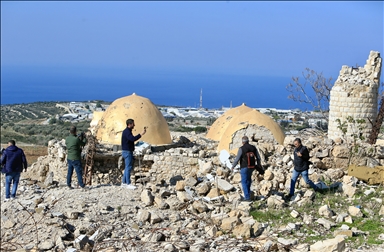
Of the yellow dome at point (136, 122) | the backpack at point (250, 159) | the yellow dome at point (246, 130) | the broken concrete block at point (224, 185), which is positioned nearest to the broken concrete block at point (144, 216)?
the broken concrete block at point (224, 185)

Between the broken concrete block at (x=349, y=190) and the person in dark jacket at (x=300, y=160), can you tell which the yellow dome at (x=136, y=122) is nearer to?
the person in dark jacket at (x=300, y=160)

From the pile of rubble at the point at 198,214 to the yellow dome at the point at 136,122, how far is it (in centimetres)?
324

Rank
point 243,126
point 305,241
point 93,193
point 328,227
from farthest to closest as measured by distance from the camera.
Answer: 1. point 243,126
2. point 93,193
3. point 328,227
4. point 305,241

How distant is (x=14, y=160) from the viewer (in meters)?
11.5

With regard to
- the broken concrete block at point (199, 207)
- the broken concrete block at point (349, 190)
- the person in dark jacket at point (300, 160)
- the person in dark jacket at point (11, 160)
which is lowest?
the broken concrete block at point (199, 207)

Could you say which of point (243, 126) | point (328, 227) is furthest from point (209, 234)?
point (243, 126)

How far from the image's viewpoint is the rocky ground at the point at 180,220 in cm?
816

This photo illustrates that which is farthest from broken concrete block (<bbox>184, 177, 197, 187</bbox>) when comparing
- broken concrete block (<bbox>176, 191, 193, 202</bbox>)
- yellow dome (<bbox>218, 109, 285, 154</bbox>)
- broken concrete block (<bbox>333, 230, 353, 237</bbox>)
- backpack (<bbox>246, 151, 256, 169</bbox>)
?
broken concrete block (<bbox>333, 230, 353, 237</bbox>)

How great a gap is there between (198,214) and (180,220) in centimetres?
44

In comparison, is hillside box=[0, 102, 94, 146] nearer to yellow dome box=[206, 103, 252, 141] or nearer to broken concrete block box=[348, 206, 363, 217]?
yellow dome box=[206, 103, 252, 141]

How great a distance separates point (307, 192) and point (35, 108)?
1826 inches

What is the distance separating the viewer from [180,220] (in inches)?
386

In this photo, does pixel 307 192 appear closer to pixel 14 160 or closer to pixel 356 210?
pixel 356 210

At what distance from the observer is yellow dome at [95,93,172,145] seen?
16625 millimetres
